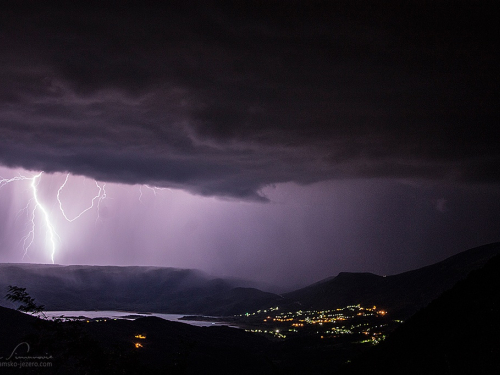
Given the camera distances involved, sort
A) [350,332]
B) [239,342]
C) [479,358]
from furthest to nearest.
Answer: [350,332] < [239,342] < [479,358]

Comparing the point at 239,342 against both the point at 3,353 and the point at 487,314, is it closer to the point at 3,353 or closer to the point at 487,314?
the point at 3,353

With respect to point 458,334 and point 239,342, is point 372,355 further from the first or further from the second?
point 239,342

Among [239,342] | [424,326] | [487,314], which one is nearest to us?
[487,314]

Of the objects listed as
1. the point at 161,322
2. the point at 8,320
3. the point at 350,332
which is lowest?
the point at 350,332

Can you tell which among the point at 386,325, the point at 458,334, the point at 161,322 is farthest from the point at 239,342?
the point at 458,334

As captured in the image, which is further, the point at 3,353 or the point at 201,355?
the point at 201,355

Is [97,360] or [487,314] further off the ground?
[97,360]
